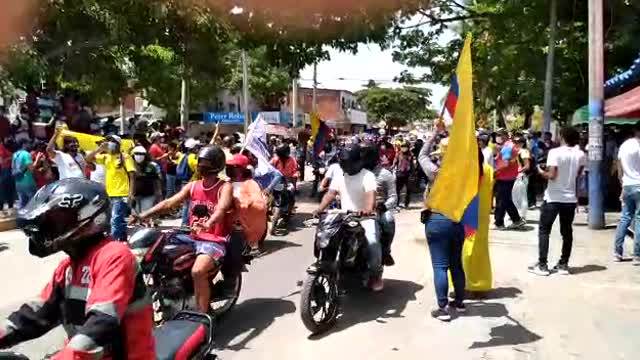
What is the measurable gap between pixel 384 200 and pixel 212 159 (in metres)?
1.95

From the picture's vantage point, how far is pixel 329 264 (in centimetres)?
545

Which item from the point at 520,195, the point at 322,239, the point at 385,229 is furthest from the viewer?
the point at 520,195

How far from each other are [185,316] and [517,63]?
16.8 m

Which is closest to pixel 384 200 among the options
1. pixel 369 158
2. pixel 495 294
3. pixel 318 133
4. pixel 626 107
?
pixel 369 158

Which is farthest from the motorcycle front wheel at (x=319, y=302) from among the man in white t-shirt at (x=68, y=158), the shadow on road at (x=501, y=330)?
the man in white t-shirt at (x=68, y=158)

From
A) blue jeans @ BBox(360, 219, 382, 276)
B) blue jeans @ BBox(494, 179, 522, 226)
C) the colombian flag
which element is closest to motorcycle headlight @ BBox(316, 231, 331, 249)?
blue jeans @ BBox(360, 219, 382, 276)

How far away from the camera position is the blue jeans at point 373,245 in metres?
5.99

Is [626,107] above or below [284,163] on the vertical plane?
above

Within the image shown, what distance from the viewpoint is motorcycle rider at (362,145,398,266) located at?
639 centimetres

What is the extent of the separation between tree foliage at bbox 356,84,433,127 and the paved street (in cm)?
7128

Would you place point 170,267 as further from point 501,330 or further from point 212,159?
point 501,330

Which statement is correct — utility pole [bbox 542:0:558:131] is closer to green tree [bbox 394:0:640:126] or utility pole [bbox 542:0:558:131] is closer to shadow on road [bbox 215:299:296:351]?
green tree [bbox 394:0:640:126]

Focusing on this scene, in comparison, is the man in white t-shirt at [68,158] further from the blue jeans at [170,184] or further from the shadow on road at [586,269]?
the shadow on road at [586,269]

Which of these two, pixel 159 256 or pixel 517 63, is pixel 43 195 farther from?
pixel 517 63
